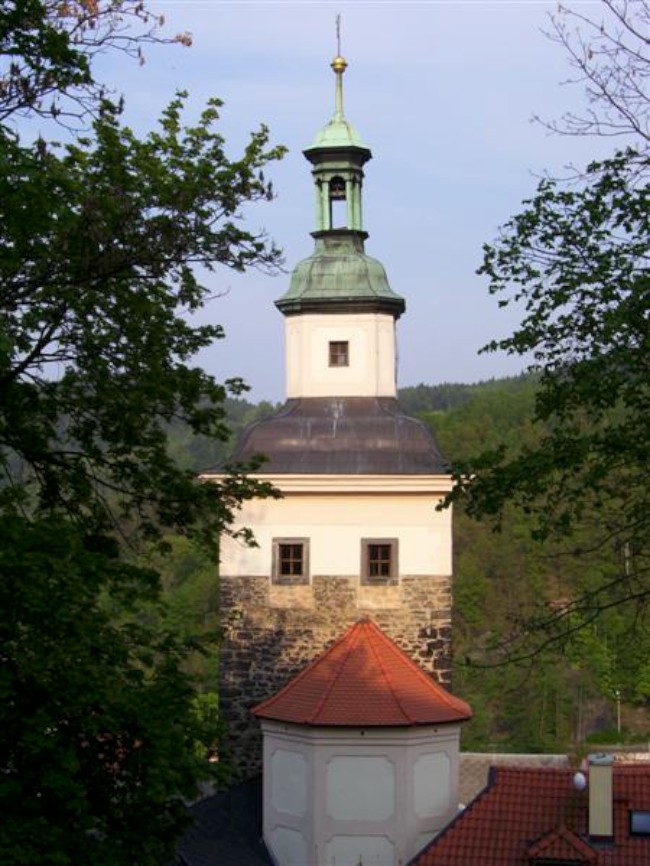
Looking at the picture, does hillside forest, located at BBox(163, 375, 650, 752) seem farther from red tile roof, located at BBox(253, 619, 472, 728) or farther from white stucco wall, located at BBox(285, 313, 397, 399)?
red tile roof, located at BBox(253, 619, 472, 728)

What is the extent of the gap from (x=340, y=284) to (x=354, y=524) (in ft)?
11.5

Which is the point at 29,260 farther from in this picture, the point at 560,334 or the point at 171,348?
the point at 560,334

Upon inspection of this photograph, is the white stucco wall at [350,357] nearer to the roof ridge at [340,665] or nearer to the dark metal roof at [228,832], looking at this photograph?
the roof ridge at [340,665]

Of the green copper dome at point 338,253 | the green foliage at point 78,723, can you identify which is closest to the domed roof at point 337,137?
the green copper dome at point 338,253

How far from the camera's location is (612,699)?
48.7 meters

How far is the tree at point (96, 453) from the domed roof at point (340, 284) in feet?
30.1

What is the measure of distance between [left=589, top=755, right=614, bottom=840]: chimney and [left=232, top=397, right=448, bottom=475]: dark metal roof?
4.44 m

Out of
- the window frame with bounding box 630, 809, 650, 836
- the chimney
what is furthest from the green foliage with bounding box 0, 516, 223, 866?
the window frame with bounding box 630, 809, 650, 836

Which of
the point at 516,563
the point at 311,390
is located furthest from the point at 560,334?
the point at 516,563

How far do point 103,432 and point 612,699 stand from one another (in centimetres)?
3879

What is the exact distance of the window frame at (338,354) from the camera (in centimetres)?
2177

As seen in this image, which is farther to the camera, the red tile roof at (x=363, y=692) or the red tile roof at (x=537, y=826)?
the red tile roof at (x=363, y=692)

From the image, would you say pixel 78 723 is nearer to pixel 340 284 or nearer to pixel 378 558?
pixel 378 558

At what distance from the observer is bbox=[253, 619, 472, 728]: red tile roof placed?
60.4ft
